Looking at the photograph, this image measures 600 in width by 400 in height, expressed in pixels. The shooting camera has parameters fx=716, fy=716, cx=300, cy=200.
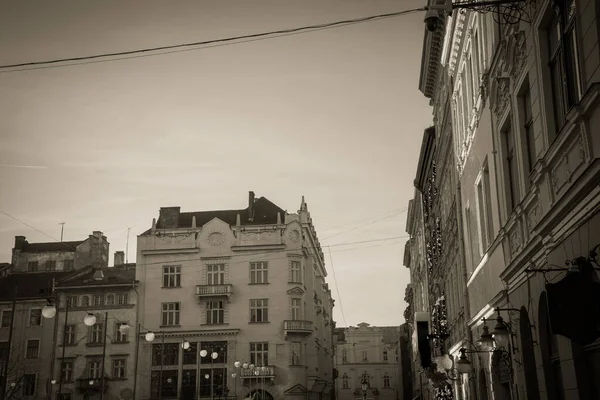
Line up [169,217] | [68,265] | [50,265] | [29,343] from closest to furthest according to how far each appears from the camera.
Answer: [29,343], [169,217], [68,265], [50,265]

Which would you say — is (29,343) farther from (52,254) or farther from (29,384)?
(52,254)

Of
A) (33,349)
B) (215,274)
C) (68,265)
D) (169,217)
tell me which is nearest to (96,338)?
(33,349)

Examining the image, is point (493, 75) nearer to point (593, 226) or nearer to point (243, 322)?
point (593, 226)

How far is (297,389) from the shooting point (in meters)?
61.6

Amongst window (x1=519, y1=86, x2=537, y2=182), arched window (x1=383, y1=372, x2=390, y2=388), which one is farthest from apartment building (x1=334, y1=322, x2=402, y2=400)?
window (x1=519, y1=86, x2=537, y2=182)

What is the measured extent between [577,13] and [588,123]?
1.51 m

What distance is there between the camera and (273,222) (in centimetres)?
6931

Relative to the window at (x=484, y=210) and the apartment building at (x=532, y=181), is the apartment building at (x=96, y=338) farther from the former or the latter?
the window at (x=484, y=210)

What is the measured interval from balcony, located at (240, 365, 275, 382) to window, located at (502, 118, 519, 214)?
160 feet

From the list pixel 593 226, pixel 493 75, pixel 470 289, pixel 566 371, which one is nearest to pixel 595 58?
pixel 593 226

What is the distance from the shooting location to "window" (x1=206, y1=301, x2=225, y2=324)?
6388 centimetres

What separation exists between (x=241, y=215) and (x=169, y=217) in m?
7.01

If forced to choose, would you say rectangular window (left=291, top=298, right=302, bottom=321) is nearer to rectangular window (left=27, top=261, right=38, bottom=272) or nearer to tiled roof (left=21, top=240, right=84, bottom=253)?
tiled roof (left=21, top=240, right=84, bottom=253)

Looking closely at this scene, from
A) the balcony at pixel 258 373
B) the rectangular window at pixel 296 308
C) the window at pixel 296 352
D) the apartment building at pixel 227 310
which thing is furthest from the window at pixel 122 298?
the window at pixel 296 352
